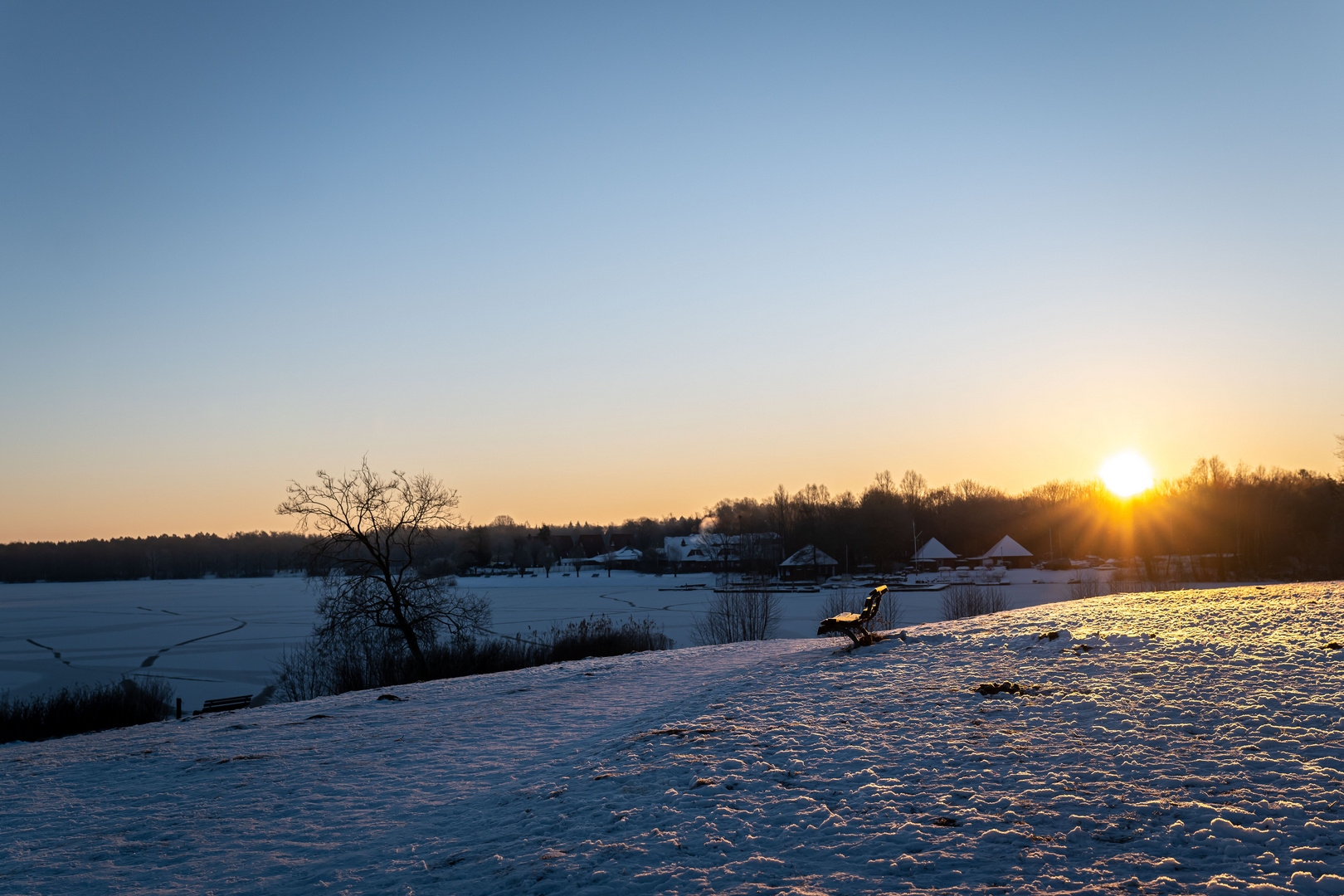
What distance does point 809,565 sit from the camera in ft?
276

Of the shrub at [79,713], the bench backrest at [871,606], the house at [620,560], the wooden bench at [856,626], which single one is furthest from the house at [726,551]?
the wooden bench at [856,626]

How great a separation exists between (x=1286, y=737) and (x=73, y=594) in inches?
4273

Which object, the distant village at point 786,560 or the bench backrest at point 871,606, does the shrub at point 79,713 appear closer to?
the bench backrest at point 871,606

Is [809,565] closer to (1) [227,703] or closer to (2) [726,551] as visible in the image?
(2) [726,551]

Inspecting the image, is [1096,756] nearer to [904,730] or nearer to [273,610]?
[904,730]

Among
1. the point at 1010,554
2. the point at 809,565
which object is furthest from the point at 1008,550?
the point at 809,565

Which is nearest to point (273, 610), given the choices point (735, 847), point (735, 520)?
point (735, 847)

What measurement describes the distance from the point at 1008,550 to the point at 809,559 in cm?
2595

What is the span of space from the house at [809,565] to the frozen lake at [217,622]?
9.28 m

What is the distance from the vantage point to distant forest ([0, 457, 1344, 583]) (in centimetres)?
6400

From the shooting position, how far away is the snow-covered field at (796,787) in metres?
4.88

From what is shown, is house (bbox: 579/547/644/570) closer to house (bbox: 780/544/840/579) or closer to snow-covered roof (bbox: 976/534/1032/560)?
house (bbox: 780/544/840/579)

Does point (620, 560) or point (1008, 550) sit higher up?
point (1008, 550)

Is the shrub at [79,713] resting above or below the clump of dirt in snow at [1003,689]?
below
